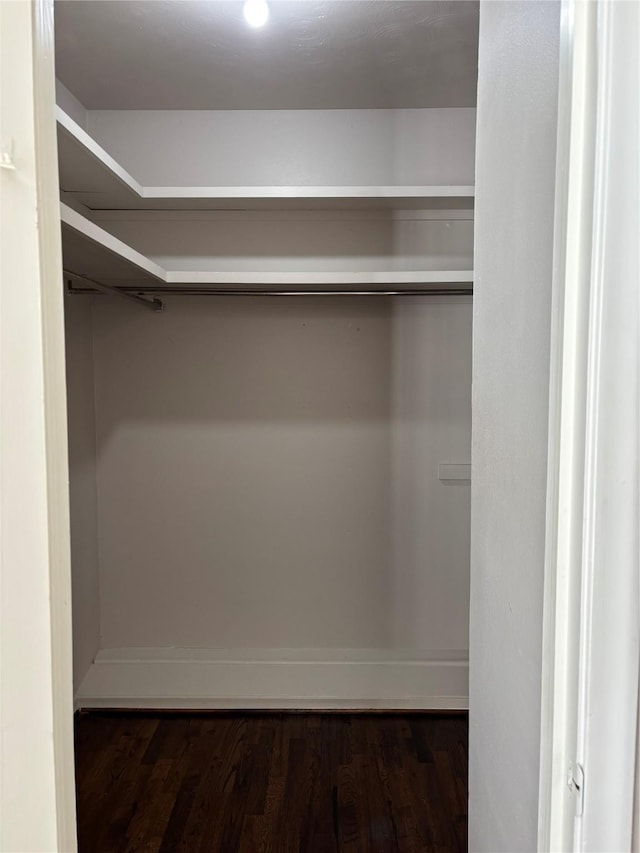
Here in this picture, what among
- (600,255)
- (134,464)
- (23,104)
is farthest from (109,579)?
(600,255)

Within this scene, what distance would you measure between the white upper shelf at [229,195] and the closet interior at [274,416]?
58 mm

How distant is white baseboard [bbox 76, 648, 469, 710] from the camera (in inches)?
101

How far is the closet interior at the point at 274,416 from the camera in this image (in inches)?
98.0

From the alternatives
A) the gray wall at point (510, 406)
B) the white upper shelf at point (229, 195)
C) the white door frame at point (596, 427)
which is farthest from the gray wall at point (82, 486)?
the white door frame at point (596, 427)

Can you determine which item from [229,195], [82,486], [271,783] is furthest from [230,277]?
Answer: [271,783]

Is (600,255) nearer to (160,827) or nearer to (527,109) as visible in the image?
(527,109)

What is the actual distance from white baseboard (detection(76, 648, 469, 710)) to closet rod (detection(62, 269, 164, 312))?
1.58 metres

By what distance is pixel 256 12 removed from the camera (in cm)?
168

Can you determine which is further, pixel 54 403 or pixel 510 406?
pixel 510 406

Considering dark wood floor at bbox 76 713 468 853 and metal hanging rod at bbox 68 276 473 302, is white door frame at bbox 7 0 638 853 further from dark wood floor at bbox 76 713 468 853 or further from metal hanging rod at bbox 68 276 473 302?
metal hanging rod at bbox 68 276 473 302

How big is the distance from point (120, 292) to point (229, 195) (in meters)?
0.58

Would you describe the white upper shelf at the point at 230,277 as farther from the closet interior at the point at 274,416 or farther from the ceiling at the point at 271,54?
the ceiling at the point at 271,54

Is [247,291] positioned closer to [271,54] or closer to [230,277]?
[230,277]

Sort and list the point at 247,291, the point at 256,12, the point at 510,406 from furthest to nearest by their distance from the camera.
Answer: the point at 247,291, the point at 256,12, the point at 510,406
